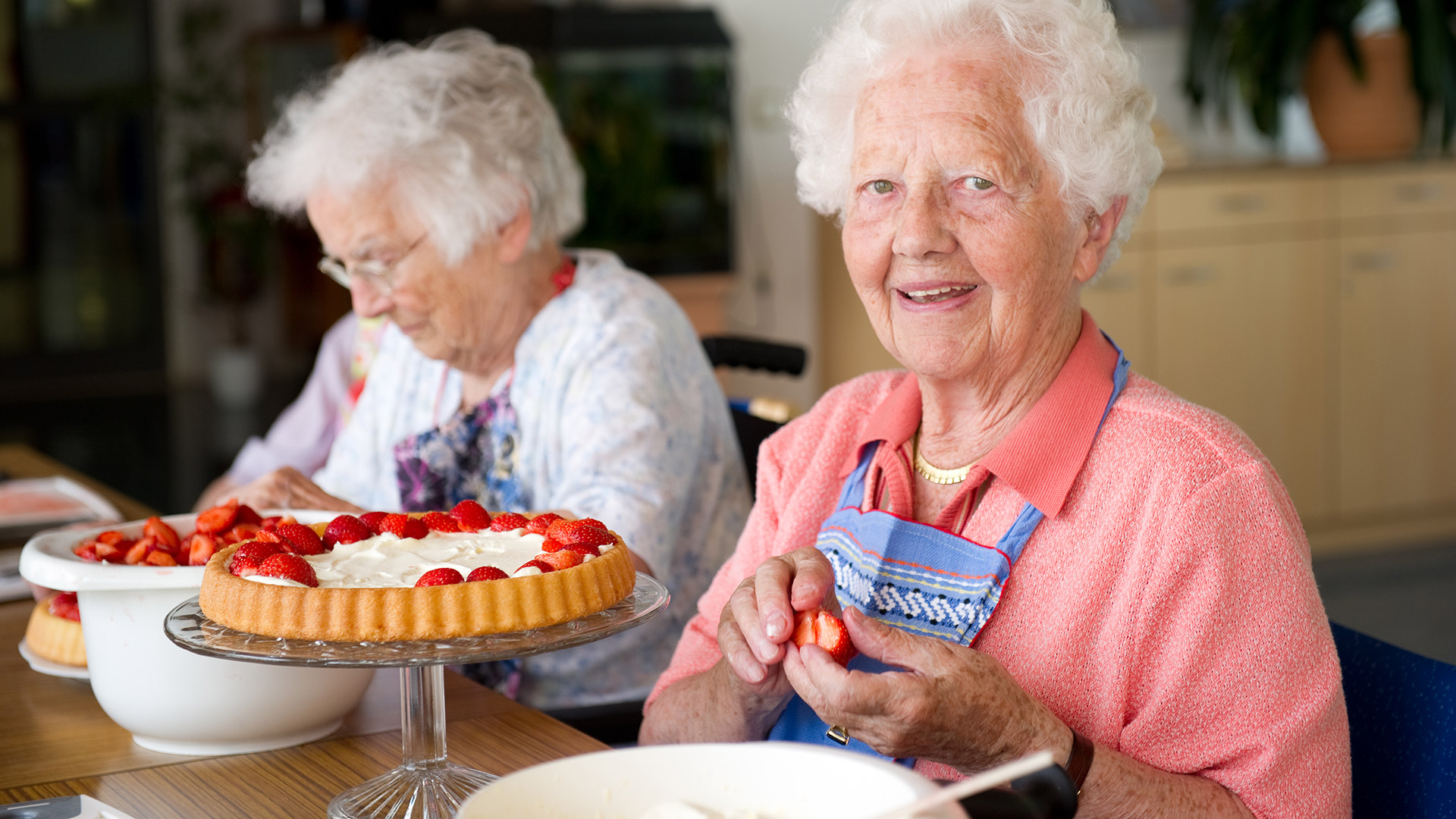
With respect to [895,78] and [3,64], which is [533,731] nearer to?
[895,78]

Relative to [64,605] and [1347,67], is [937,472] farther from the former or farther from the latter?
[1347,67]

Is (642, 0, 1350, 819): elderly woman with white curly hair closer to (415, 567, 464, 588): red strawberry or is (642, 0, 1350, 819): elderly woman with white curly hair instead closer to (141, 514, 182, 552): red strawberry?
(415, 567, 464, 588): red strawberry

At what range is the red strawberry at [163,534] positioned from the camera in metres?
1.29

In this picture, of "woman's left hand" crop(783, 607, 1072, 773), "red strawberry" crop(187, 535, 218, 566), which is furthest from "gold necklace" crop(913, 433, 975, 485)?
"red strawberry" crop(187, 535, 218, 566)

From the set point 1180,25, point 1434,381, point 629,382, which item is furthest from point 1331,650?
point 1180,25

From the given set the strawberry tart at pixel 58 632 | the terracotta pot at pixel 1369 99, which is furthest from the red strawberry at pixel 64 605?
the terracotta pot at pixel 1369 99

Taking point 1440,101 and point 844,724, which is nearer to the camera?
point 844,724

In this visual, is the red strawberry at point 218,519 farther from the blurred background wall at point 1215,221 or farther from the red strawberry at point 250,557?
the blurred background wall at point 1215,221

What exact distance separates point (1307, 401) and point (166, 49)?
585cm

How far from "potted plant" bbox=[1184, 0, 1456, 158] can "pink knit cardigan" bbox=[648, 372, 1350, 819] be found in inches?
151

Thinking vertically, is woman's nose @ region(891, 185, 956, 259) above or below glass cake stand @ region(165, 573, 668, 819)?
above

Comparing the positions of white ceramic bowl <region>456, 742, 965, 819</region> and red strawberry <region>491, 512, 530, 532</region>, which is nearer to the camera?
white ceramic bowl <region>456, 742, 965, 819</region>

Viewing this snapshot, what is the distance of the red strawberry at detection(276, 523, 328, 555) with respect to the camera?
45.3 inches

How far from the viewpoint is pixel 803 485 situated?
1378mm
